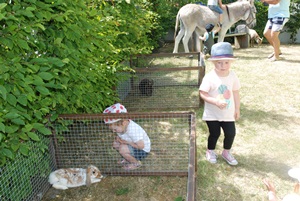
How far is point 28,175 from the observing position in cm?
243

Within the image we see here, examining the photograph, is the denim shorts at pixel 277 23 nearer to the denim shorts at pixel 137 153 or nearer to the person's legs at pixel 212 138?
the person's legs at pixel 212 138

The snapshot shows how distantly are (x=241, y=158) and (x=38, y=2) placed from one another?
270 cm

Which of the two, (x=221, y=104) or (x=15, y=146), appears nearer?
(x=15, y=146)

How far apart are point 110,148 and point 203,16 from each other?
599 centimetres

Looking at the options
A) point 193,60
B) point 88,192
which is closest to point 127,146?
point 88,192

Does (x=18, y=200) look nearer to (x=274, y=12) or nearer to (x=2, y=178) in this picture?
(x=2, y=178)

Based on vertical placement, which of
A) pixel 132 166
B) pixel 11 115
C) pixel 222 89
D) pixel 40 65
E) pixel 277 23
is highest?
pixel 277 23

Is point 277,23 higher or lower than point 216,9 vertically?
lower

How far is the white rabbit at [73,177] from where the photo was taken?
284cm

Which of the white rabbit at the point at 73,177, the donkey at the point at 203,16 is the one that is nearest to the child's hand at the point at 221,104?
the white rabbit at the point at 73,177

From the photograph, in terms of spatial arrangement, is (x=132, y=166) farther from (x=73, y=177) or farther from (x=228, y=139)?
(x=228, y=139)

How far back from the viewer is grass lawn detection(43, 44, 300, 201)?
2789 millimetres

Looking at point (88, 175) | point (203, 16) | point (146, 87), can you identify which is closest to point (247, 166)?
point (88, 175)

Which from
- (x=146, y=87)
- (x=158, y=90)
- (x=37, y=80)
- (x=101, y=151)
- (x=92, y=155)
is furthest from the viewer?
(x=158, y=90)
